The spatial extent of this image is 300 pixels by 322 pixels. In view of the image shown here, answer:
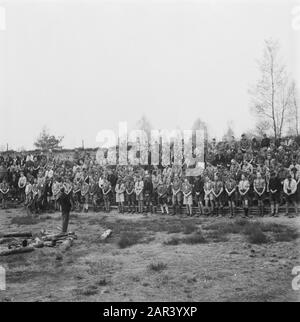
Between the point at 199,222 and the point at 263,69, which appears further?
the point at 263,69

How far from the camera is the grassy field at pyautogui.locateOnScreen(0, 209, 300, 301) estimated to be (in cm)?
931

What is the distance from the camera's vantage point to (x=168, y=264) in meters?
11.6

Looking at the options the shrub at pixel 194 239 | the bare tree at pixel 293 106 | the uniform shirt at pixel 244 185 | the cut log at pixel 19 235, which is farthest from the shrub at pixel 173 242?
the bare tree at pixel 293 106

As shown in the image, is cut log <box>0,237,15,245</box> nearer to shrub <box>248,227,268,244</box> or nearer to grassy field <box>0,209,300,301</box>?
grassy field <box>0,209,300,301</box>

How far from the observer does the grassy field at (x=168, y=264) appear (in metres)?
9.31

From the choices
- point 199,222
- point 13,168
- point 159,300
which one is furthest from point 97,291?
point 13,168

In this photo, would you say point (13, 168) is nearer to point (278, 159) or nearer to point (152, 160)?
point (152, 160)

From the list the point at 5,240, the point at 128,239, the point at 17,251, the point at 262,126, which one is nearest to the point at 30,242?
the point at 5,240

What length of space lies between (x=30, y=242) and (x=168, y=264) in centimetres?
586

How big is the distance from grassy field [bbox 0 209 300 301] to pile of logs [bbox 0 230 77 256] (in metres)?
0.33

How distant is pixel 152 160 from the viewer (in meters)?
25.6

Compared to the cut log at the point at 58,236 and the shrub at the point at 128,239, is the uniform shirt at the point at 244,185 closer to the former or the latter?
the shrub at the point at 128,239

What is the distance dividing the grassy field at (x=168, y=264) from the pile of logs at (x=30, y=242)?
33 cm
